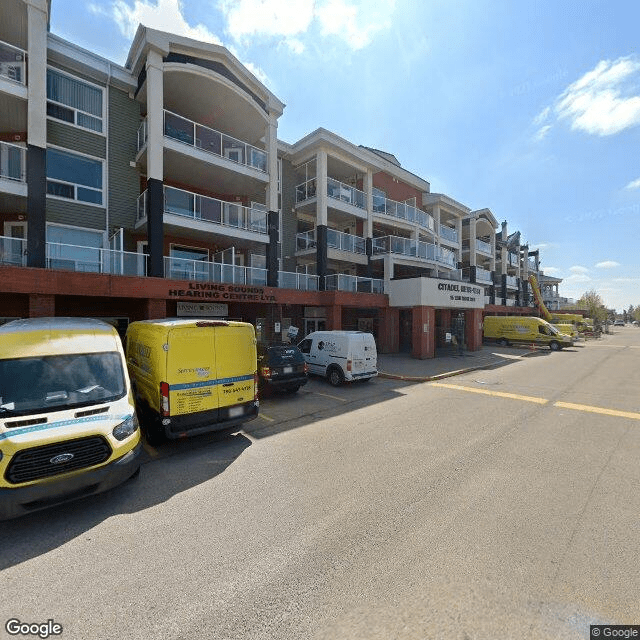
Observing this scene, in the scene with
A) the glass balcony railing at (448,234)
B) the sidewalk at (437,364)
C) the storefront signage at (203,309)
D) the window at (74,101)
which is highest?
the window at (74,101)

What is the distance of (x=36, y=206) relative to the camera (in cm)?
1109

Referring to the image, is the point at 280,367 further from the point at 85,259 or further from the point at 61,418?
the point at 85,259

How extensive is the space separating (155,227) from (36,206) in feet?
11.8

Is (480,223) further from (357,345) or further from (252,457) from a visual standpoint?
(252,457)

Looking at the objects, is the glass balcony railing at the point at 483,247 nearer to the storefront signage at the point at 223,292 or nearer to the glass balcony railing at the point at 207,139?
the glass balcony railing at the point at 207,139

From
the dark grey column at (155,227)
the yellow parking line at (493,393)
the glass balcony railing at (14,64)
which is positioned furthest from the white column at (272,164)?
the yellow parking line at (493,393)

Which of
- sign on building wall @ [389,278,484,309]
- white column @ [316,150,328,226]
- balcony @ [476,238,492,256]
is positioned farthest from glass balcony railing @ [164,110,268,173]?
balcony @ [476,238,492,256]

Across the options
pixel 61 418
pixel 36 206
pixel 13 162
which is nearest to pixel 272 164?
pixel 36 206

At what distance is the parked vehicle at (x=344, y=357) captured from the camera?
12.2m

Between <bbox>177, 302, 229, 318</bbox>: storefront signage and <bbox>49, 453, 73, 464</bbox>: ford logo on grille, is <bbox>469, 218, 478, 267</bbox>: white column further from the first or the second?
<bbox>49, 453, 73, 464</bbox>: ford logo on grille

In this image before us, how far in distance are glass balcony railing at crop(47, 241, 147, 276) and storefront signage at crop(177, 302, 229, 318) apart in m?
3.37

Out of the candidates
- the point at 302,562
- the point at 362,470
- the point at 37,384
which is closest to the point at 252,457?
the point at 362,470

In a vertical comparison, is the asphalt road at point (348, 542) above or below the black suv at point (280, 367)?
below

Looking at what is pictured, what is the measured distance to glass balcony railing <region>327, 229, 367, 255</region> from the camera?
66.8 feet
